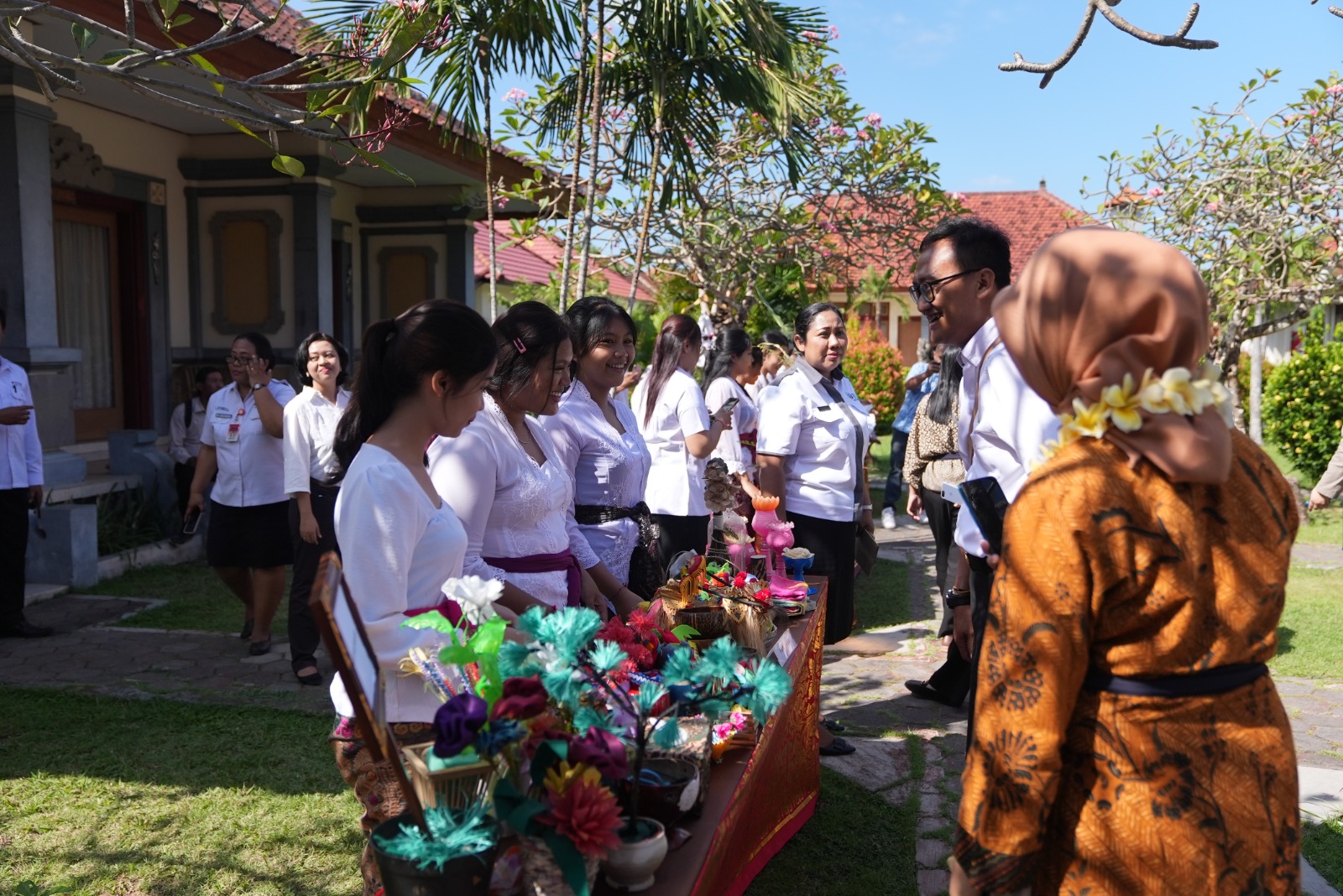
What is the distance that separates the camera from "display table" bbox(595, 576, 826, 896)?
6.54ft

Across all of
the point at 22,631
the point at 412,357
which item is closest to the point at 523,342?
the point at 412,357

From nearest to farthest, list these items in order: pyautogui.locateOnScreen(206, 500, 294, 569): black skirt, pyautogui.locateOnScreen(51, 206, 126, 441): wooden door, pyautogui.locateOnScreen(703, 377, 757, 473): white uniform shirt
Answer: pyautogui.locateOnScreen(206, 500, 294, 569): black skirt → pyautogui.locateOnScreen(703, 377, 757, 473): white uniform shirt → pyautogui.locateOnScreen(51, 206, 126, 441): wooden door

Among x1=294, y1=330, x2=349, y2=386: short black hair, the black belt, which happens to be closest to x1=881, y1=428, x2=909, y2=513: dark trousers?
x1=294, y1=330, x2=349, y2=386: short black hair

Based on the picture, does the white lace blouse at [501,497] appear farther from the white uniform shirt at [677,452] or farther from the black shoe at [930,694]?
the black shoe at [930,694]

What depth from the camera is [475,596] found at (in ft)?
6.31

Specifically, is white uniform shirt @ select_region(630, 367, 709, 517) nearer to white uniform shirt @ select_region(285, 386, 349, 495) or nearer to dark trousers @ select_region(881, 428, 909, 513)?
white uniform shirt @ select_region(285, 386, 349, 495)

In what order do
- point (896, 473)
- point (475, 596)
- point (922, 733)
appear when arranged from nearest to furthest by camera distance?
point (475, 596) < point (922, 733) < point (896, 473)

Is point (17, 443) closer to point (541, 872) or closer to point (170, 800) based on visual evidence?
point (170, 800)

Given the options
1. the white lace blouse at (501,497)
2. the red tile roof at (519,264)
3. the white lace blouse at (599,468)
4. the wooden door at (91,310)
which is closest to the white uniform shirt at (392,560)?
the white lace blouse at (501,497)

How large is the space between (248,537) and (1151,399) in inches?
216

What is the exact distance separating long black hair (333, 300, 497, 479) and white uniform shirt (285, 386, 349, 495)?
313cm

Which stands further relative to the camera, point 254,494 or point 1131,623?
point 254,494

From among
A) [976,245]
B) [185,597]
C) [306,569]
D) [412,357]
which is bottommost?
[185,597]

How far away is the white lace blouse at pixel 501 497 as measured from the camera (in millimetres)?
2859
